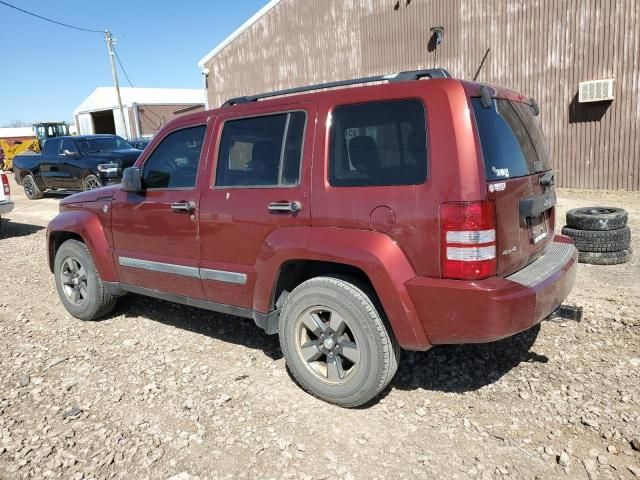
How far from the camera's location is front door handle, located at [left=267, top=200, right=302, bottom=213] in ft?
10.6

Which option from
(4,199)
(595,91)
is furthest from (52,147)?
(595,91)

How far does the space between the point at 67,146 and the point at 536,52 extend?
12.5 meters

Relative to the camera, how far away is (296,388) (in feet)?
11.7

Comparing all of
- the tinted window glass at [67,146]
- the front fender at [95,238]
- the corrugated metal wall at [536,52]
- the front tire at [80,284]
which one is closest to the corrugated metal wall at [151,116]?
the corrugated metal wall at [536,52]

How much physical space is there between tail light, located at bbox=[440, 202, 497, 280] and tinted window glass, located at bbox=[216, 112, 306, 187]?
1.05 m

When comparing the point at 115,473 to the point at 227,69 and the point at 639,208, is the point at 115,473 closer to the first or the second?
the point at 639,208

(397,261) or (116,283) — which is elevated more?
(397,261)

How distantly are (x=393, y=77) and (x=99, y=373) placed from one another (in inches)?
117

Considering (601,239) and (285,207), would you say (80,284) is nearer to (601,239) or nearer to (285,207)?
(285,207)

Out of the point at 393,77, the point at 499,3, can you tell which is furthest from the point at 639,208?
the point at 393,77

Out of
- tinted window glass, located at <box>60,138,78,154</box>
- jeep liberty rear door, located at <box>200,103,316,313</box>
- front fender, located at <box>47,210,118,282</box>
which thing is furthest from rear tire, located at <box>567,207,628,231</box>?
tinted window glass, located at <box>60,138,78,154</box>

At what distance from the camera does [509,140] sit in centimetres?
310

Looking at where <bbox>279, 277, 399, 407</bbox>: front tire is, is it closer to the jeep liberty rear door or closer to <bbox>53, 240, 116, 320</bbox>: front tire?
the jeep liberty rear door

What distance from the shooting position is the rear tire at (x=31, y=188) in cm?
1586
